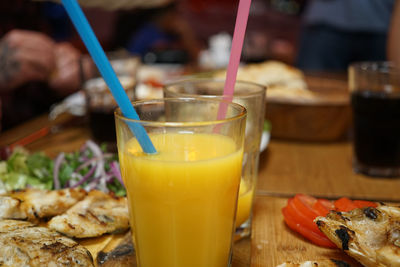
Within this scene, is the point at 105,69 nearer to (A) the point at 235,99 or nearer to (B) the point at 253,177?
(A) the point at 235,99

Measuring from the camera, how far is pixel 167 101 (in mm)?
925

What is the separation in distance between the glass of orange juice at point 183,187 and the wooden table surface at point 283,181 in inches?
6.3

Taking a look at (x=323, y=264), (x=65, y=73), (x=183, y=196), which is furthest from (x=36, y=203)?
(x=65, y=73)

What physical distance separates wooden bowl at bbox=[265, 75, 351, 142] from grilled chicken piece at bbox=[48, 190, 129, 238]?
100cm

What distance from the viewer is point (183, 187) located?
2.55 feet

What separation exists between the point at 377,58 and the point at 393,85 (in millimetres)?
2095

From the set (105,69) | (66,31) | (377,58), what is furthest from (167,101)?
(66,31)

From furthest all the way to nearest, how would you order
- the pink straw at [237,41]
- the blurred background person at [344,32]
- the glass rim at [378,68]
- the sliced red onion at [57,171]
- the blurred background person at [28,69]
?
the blurred background person at [344,32], the blurred background person at [28,69], the glass rim at [378,68], the sliced red onion at [57,171], the pink straw at [237,41]

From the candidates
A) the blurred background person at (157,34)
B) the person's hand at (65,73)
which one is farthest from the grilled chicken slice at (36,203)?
the blurred background person at (157,34)

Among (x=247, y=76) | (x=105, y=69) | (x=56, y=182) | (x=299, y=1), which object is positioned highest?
(x=299, y=1)

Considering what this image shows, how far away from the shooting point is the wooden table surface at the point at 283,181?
3.19 ft

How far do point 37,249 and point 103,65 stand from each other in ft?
1.32

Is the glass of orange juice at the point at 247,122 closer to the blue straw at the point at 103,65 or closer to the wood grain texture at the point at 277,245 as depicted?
the wood grain texture at the point at 277,245

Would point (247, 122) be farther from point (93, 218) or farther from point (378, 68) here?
point (378, 68)
